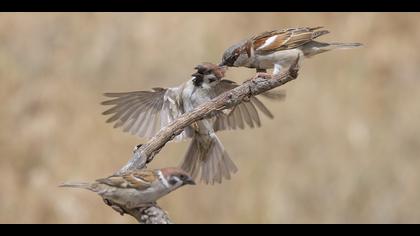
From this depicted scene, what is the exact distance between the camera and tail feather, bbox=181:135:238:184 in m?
3.67

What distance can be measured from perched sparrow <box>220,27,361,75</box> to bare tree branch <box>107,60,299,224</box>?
44cm

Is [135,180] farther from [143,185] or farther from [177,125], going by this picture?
[177,125]

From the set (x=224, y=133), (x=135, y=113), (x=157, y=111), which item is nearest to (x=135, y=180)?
(x=135, y=113)

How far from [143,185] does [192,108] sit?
107 centimetres

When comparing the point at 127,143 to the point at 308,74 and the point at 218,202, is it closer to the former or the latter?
the point at 218,202

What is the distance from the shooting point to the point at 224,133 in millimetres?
7609

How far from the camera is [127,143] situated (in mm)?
7609

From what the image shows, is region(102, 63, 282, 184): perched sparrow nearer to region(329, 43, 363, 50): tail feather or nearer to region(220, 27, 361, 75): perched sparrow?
region(220, 27, 361, 75): perched sparrow

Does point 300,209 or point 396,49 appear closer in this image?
point 300,209

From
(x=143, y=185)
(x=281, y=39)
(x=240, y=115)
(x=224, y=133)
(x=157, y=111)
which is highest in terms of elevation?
(x=281, y=39)

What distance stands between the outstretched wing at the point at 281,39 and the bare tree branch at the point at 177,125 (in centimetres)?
50

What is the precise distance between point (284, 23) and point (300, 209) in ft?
6.10

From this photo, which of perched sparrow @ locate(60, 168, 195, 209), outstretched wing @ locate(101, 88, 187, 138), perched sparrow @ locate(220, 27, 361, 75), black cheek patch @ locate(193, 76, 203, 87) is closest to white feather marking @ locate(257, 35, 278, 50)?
perched sparrow @ locate(220, 27, 361, 75)
